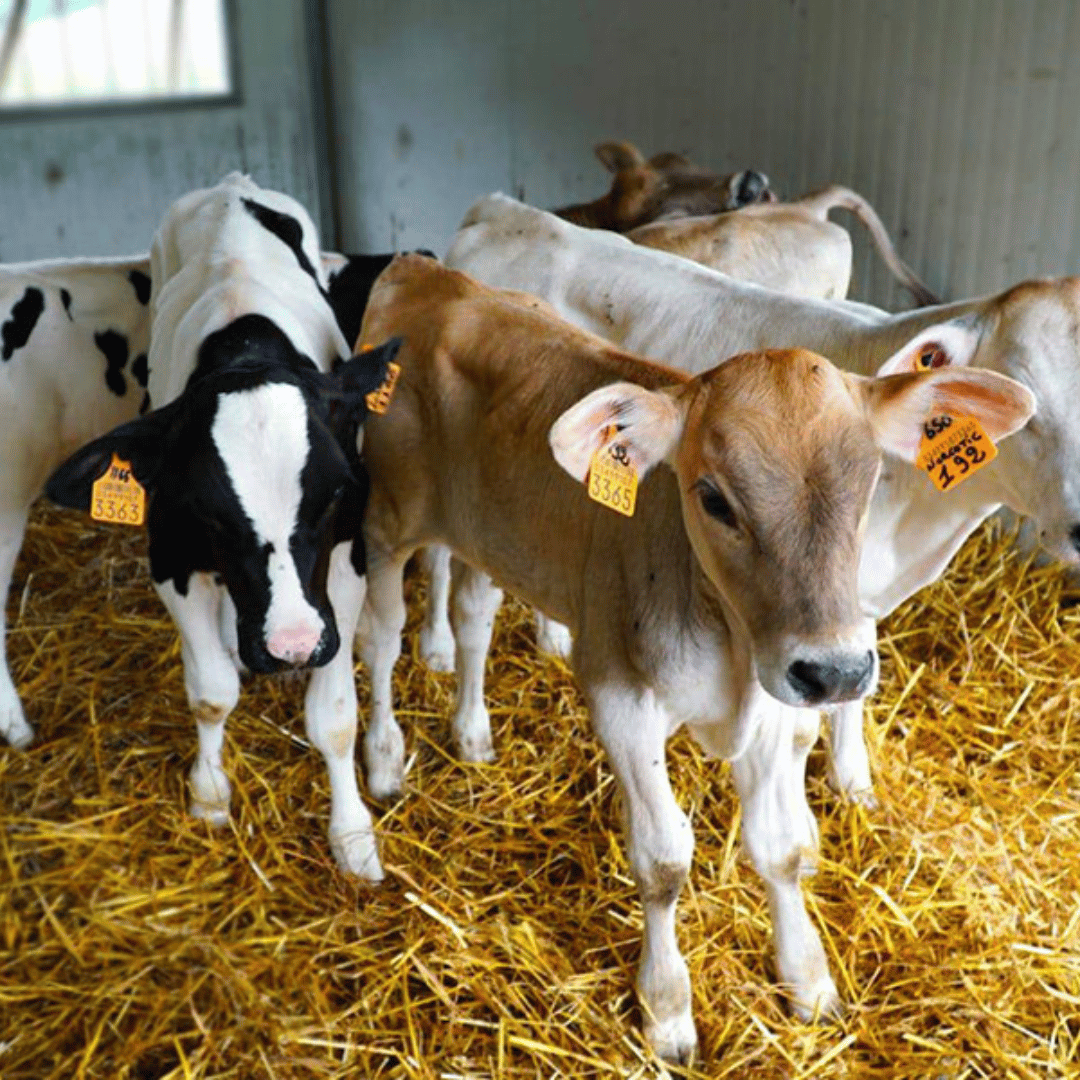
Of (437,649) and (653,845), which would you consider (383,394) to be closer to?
(653,845)

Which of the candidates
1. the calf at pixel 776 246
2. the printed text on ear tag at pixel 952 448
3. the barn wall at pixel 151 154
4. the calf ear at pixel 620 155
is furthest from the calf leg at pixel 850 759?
the barn wall at pixel 151 154

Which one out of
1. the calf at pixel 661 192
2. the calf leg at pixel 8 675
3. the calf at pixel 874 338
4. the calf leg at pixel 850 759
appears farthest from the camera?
the calf at pixel 661 192

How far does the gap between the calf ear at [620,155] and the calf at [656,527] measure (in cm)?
289

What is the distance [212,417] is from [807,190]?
13.4ft

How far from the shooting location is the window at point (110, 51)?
8188 mm

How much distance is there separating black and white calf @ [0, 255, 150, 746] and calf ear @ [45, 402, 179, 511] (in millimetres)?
1190

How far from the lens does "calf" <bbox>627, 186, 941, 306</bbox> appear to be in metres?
5.16

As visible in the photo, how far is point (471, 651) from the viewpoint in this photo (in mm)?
4160

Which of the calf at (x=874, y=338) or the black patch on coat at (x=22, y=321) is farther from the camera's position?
the black patch on coat at (x=22, y=321)

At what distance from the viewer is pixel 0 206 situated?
7.99m

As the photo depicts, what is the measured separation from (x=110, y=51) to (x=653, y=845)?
24.4 ft

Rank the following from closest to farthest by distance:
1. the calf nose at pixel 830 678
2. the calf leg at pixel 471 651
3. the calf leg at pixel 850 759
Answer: the calf nose at pixel 830 678 < the calf leg at pixel 850 759 < the calf leg at pixel 471 651

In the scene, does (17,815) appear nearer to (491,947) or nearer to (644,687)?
(491,947)

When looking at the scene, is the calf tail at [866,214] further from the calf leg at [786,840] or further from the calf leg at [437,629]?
the calf leg at [786,840]
